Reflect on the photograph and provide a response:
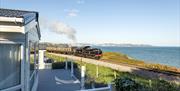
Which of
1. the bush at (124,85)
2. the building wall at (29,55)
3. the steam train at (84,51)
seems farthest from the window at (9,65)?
the steam train at (84,51)

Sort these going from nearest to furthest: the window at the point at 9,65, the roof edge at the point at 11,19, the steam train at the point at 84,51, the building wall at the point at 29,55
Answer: the roof edge at the point at 11,19, the window at the point at 9,65, the building wall at the point at 29,55, the steam train at the point at 84,51

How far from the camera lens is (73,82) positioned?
1349cm

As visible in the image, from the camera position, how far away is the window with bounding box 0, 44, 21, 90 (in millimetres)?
4863

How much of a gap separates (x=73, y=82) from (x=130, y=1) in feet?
91.9

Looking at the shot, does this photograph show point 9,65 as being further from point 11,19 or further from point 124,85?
point 124,85

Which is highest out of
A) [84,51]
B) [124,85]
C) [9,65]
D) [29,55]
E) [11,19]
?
[11,19]

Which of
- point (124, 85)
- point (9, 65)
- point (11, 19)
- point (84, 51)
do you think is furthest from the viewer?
point (84, 51)

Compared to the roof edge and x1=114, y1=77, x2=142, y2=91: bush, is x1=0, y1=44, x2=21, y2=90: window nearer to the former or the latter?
the roof edge

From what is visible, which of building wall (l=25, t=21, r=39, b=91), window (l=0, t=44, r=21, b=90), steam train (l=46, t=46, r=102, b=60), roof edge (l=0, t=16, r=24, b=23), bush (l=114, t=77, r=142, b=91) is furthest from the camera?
steam train (l=46, t=46, r=102, b=60)

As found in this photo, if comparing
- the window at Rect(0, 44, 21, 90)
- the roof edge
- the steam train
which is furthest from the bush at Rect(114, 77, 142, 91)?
the steam train

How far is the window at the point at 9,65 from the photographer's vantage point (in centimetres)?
486

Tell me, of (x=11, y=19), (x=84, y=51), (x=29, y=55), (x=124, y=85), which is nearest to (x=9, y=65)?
(x=11, y=19)

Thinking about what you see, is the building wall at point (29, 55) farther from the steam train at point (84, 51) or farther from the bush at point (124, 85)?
the steam train at point (84, 51)

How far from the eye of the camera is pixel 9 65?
5121mm
